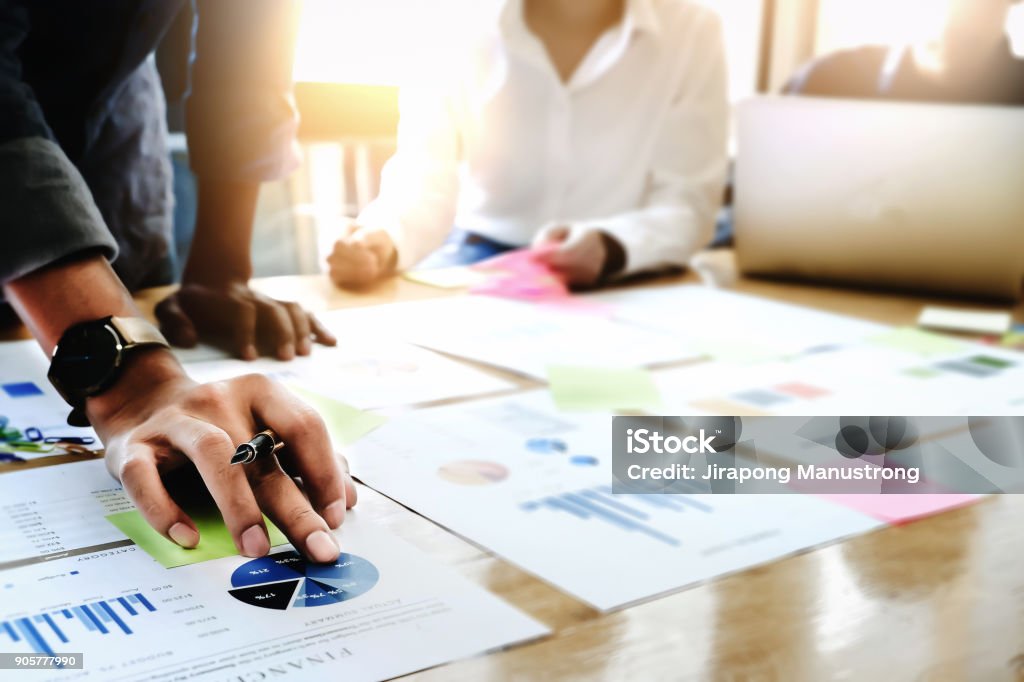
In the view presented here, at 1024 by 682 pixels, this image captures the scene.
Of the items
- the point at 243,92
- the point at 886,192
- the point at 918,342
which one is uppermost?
the point at 243,92

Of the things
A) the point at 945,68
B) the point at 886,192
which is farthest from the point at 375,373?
the point at 945,68

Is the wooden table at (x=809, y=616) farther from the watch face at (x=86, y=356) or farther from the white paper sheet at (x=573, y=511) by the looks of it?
Answer: the watch face at (x=86, y=356)

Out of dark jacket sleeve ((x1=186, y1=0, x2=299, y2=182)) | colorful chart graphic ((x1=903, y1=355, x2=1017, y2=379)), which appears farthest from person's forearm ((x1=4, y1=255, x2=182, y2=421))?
colorful chart graphic ((x1=903, y1=355, x2=1017, y2=379))

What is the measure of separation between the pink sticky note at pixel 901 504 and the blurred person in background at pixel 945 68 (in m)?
1.26

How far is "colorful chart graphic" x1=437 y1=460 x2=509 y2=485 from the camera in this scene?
18.9 inches

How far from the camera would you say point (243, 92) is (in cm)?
58

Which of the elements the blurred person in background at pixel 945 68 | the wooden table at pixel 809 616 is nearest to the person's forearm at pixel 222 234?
the wooden table at pixel 809 616

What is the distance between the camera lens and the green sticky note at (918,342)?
80 centimetres

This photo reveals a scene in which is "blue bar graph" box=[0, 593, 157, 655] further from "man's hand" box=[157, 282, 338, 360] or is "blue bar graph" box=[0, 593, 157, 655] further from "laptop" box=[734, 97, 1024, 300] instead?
"laptop" box=[734, 97, 1024, 300]

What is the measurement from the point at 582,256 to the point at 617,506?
598mm

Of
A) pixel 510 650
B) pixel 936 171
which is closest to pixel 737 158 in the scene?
pixel 936 171

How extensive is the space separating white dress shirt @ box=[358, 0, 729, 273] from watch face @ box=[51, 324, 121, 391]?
2.80ft

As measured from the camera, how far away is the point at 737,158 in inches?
40.8

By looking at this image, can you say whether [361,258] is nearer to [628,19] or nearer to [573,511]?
[573,511]
